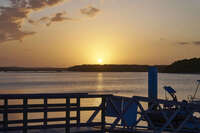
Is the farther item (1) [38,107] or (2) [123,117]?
(2) [123,117]

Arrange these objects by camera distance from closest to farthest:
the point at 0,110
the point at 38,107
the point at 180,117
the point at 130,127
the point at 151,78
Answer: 1. the point at 0,110
2. the point at 38,107
3. the point at 130,127
4. the point at 180,117
5. the point at 151,78

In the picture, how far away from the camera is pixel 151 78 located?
17562mm

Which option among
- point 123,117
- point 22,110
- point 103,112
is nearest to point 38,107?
point 22,110

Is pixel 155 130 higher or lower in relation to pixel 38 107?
lower

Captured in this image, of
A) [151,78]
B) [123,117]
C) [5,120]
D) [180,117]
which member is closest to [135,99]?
[123,117]

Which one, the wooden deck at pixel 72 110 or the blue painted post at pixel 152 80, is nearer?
the wooden deck at pixel 72 110

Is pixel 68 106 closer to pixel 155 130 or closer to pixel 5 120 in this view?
pixel 5 120

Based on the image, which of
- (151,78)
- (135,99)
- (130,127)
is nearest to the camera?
(135,99)

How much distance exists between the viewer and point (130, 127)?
9609 millimetres

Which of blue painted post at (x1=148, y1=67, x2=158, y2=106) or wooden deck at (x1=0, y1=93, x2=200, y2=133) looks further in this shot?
blue painted post at (x1=148, y1=67, x2=158, y2=106)

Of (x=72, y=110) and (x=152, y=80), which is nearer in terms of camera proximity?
(x=72, y=110)

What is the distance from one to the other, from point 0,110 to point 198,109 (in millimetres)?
5189

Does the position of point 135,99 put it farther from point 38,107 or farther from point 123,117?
point 38,107

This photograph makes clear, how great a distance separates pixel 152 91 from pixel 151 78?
800mm
